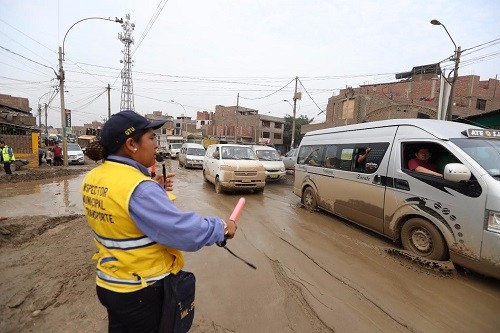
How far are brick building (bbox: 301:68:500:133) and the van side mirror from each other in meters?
25.4

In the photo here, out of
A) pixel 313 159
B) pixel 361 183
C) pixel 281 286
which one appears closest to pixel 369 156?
pixel 361 183

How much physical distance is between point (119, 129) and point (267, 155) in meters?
12.0

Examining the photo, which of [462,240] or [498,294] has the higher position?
[462,240]

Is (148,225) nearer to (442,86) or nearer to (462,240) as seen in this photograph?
(462,240)

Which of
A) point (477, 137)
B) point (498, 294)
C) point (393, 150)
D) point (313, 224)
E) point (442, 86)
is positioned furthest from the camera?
point (442, 86)

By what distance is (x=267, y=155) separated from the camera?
43.9ft


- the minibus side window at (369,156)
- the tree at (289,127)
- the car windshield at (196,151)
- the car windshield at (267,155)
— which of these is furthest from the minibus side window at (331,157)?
the tree at (289,127)

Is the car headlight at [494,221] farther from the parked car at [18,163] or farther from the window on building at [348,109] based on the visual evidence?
the window on building at [348,109]

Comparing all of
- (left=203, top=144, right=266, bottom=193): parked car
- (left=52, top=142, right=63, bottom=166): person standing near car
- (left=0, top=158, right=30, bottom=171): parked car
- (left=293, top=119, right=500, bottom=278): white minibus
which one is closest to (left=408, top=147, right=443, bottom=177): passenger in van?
(left=293, top=119, right=500, bottom=278): white minibus

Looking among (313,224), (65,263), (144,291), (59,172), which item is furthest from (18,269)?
(59,172)

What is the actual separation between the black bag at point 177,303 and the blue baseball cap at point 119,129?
814 mm

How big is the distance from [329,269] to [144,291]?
3.25m

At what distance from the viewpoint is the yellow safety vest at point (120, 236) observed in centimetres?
138

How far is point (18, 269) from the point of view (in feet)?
13.0
